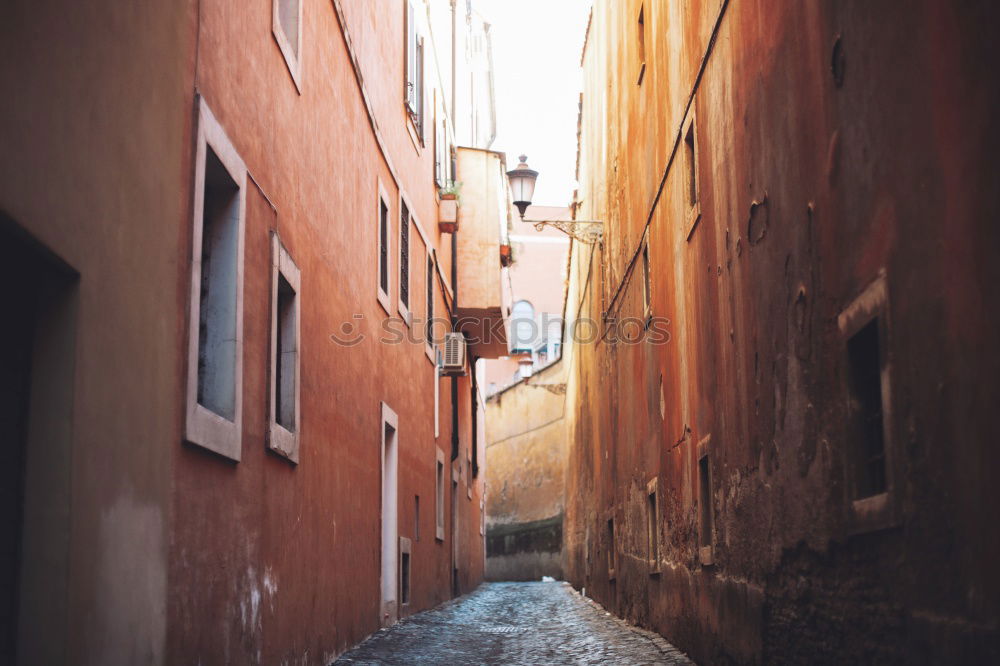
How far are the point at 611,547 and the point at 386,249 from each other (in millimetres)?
7248

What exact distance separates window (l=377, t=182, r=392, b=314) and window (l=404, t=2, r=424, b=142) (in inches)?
91.4

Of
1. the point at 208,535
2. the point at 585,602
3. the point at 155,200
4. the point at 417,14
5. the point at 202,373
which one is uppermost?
the point at 417,14

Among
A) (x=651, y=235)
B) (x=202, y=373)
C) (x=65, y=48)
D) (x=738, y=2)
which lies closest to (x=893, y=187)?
(x=65, y=48)

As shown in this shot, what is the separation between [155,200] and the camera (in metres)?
5.33

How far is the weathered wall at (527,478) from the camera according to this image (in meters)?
36.6

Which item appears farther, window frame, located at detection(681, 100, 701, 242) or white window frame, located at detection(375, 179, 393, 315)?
white window frame, located at detection(375, 179, 393, 315)

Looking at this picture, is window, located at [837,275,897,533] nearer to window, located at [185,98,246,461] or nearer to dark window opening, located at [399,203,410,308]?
window, located at [185,98,246,461]

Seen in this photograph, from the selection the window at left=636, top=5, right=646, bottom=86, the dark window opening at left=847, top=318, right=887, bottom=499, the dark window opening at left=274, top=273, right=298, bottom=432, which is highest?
the window at left=636, top=5, right=646, bottom=86

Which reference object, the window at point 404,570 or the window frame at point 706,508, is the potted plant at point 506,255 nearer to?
the window at point 404,570

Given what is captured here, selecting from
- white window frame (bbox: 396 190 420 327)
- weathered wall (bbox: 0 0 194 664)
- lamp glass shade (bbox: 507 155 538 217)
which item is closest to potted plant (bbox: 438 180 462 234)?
lamp glass shade (bbox: 507 155 538 217)

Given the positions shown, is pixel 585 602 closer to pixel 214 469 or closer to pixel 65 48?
pixel 214 469

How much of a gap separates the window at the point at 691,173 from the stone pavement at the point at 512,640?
11.7 ft

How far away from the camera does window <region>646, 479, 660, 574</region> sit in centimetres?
1259

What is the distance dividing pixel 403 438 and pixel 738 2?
8.69 meters
